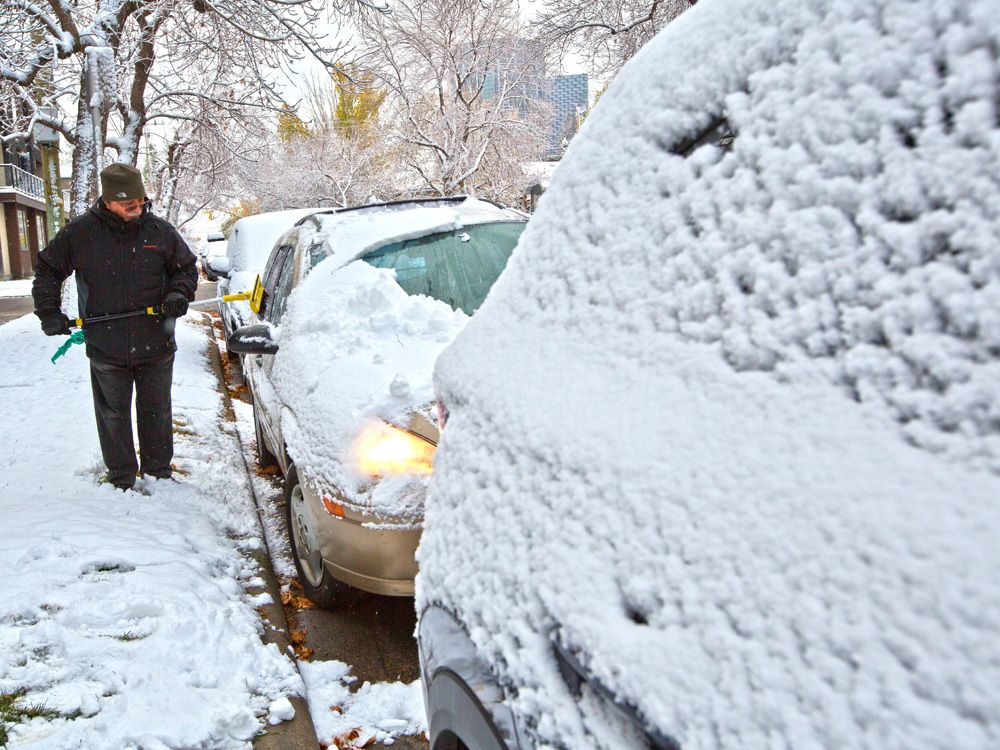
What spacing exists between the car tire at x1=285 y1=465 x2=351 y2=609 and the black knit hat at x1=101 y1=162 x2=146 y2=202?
1895mm

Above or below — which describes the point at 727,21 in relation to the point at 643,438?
above

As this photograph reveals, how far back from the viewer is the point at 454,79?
80.4 feet

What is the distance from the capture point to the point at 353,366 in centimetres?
338

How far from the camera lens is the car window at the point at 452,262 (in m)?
4.09

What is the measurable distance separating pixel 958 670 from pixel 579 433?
0.66m

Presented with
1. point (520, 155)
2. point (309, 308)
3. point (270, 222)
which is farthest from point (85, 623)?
point (520, 155)

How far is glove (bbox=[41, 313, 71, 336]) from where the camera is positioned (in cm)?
425

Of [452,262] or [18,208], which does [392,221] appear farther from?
[18,208]

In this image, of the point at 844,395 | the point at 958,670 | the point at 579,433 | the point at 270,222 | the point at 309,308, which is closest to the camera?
the point at 958,670

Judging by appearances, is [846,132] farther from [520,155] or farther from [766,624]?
[520,155]

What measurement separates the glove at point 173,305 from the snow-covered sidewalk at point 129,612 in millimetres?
1056

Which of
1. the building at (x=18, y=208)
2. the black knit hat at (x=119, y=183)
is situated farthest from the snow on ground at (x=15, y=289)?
the black knit hat at (x=119, y=183)

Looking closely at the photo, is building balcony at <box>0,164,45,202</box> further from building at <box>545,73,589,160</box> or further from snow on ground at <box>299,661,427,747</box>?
snow on ground at <box>299,661,427,747</box>

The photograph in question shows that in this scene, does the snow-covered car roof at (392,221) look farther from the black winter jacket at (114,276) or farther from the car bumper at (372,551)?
the car bumper at (372,551)
